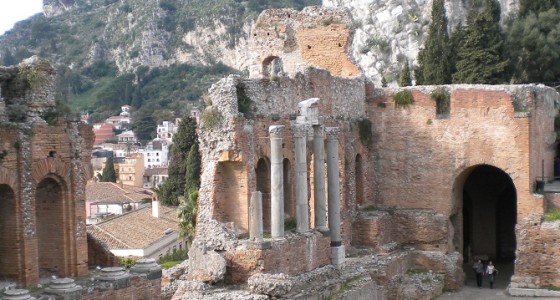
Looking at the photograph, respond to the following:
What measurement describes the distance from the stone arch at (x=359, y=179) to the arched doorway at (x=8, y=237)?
15962 mm

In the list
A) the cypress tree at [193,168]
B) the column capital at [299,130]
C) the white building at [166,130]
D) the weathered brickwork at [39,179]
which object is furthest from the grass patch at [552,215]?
the white building at [166,130]

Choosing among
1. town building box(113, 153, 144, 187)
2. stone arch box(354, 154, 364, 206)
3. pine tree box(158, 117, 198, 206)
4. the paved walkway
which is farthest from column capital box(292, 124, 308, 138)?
town building box(113, 153, 144, 187)

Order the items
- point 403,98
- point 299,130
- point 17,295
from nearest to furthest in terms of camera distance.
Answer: point 17,295
point 299,130
point 403,98

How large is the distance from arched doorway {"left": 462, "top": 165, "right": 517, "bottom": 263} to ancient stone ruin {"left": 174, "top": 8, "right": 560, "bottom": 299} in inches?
2.1

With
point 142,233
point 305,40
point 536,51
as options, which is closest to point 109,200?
point 142,233

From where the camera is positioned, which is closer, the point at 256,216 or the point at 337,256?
the point at 256,216

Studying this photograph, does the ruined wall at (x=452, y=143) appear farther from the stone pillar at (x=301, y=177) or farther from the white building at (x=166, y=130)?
the white building at (x=166, y=130)

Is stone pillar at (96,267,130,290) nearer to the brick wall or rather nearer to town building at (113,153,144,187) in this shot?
the brick wall

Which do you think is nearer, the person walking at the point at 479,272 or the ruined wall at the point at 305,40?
the person walking at the point at 479,272

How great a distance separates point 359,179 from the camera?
29.0 m

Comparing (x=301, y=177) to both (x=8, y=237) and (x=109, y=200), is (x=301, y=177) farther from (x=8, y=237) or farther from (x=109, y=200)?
(x=109, y=200)

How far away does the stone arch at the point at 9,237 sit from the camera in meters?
14.9

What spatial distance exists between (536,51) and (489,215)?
12.1 meters

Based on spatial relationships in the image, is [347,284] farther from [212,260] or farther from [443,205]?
[443,205]
